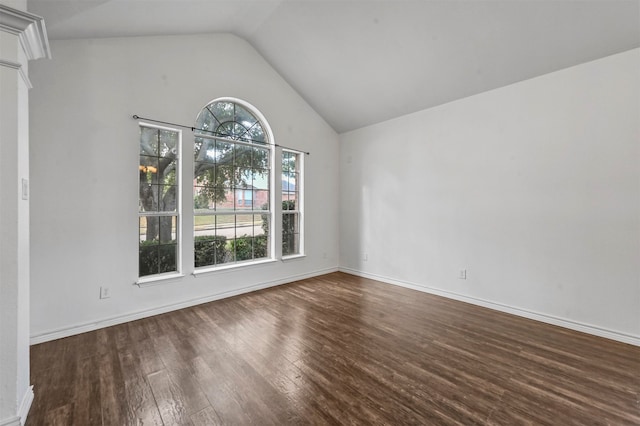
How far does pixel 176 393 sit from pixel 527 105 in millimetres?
4371

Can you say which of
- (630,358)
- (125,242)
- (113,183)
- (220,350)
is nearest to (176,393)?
(220,350)

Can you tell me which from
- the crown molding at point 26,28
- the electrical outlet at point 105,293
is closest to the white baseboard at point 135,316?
the electrical outlet at point 105,293

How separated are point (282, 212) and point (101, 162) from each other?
247cm

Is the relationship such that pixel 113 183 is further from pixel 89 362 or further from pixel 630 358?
pixel 630 358

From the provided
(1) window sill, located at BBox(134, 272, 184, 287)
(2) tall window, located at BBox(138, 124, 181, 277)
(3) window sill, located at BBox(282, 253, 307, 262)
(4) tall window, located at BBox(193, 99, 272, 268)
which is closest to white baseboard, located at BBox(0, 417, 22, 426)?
(1) window sill, located at BBox(134, 272, 184, 287)

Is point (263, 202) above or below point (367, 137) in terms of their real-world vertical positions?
below

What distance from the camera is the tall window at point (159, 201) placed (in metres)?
3.28

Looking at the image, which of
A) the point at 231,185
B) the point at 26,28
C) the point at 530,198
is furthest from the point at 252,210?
the point at 530,198

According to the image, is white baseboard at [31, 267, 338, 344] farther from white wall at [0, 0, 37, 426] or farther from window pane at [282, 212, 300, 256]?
white wall at [0, 0, 37, 426]

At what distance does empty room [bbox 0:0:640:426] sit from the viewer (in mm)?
1787

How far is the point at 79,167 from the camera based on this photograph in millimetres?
2779

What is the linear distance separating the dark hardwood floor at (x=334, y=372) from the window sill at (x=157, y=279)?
397mm

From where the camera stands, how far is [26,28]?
61.8 inches

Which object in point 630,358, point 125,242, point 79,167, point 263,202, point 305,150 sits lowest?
point 630,358
